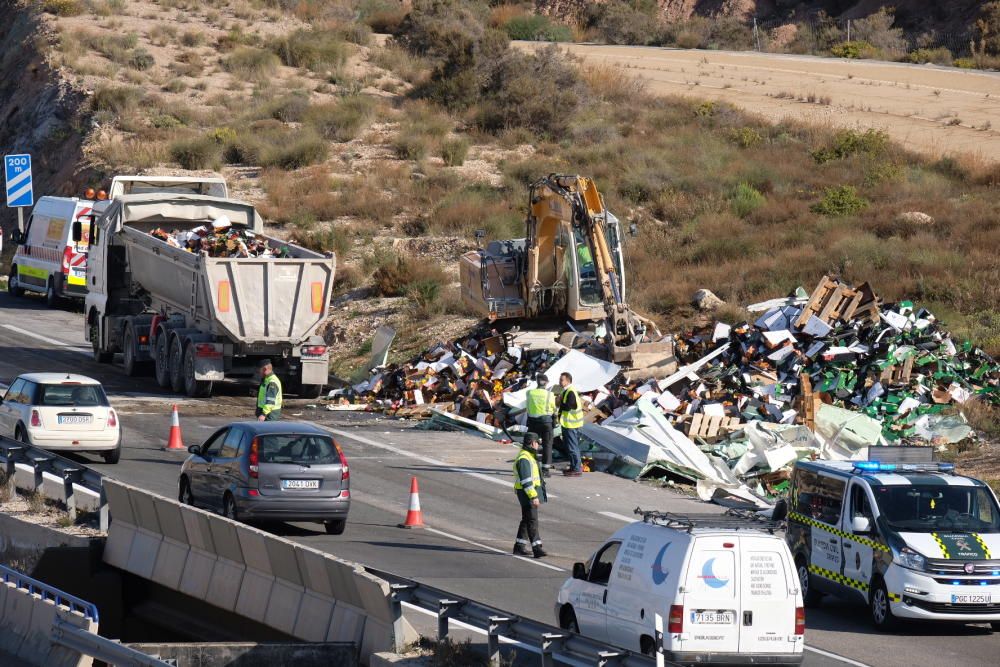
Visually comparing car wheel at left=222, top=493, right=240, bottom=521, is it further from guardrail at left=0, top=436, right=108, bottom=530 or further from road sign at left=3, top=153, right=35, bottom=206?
road sign at left=3, top=153, right=35, bottom=206

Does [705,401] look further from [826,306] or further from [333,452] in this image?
[333,452]

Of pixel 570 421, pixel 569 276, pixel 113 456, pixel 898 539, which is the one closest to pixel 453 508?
pixel 570 421

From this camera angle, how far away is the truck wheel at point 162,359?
2990 centimetres

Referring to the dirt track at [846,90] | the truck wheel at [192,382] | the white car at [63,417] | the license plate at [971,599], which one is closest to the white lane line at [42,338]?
the truck wheel at [192,382]

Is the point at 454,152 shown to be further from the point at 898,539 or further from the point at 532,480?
the point at 898,539

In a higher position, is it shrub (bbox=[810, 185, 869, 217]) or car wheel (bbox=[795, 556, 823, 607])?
shrub (bbox=[810, 185, 869, 217])

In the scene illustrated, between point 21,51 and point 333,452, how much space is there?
48.3 metres

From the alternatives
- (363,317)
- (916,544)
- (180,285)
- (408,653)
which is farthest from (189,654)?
(363,317)

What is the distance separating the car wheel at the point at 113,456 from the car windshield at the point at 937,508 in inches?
469

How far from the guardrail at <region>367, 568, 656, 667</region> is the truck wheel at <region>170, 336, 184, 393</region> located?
56.1 ft

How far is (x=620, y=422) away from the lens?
2511 cm

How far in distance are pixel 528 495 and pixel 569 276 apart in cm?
1323

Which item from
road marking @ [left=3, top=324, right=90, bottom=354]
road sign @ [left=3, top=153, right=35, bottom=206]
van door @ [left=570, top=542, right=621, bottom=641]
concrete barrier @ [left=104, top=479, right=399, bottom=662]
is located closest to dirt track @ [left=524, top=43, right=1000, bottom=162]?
road sign @ [left=3, top=153, right=35, bottom=206]

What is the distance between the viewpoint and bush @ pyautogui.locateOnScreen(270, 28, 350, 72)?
6075 cm
